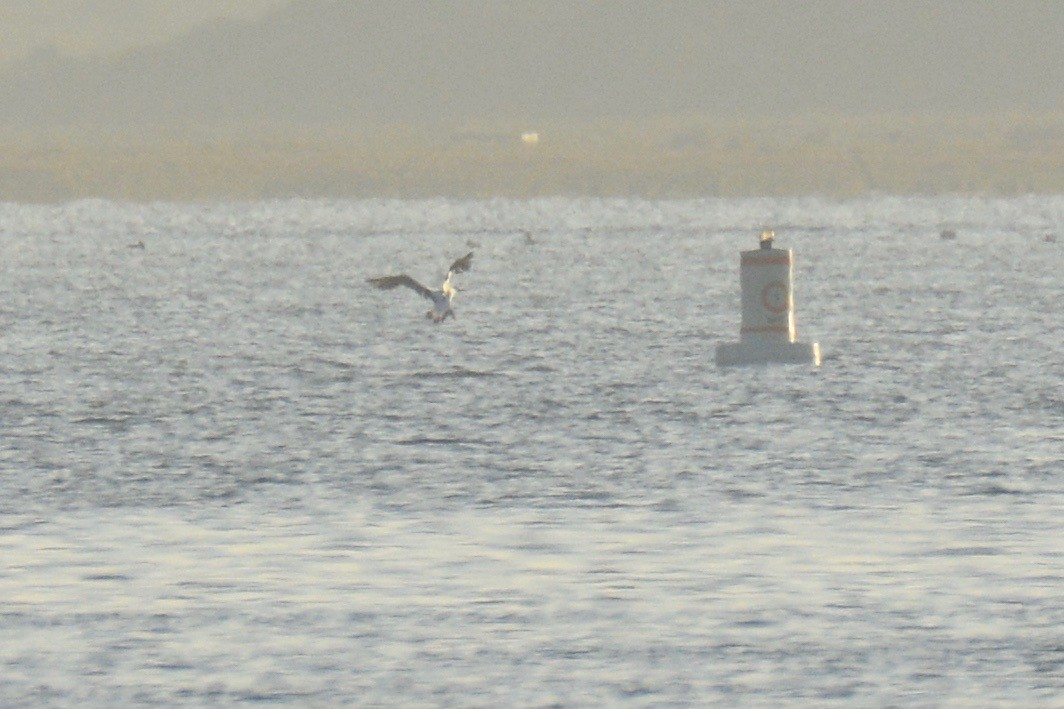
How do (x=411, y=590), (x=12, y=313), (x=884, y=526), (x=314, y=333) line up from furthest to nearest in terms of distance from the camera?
(x=12, y=313), (x=314, y=333), (x=884, y=526), (x=411, y=590)

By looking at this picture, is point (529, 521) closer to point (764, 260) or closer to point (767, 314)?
point (764, 260)

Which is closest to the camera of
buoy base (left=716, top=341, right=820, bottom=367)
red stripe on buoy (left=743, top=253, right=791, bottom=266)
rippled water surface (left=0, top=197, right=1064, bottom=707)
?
rippled water surface (left=0, top=197, right=1064, bottom=707)

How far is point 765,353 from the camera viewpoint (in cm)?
3741

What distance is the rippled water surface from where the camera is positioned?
1551 cm

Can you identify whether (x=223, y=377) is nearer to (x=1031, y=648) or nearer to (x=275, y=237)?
(x=1031, y=648)

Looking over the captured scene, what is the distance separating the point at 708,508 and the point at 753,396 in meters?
11.3

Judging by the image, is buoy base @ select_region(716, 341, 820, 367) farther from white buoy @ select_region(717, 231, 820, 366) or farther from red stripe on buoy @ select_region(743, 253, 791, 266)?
red stripe on buoy @ select_region(743, 253, 791, 266)

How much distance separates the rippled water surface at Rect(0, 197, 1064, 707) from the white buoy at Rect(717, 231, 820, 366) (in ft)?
1.28

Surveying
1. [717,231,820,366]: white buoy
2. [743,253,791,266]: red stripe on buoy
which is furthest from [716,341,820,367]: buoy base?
[743,253,791,266]: red stripe on buoy

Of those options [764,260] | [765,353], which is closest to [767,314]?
[765,353]

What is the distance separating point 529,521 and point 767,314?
16.3 m

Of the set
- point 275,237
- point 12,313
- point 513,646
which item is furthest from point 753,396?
point 275,237

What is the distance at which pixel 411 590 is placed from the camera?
1797cm

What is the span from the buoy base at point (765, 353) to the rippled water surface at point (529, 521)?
0.30 m
